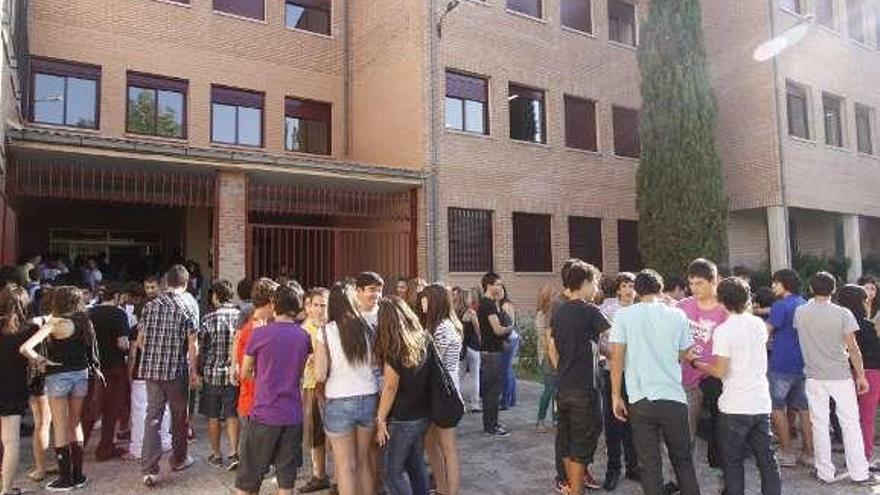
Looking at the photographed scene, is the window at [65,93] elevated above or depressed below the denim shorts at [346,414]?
above

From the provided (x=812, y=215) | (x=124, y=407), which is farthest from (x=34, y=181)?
(x=812, y=215)

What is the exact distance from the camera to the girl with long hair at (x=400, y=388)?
4711 mm

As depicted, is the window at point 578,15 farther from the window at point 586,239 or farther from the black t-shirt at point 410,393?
the black t-shirt at point 410,393

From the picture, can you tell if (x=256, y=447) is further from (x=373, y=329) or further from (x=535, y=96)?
(x=535, y=96)

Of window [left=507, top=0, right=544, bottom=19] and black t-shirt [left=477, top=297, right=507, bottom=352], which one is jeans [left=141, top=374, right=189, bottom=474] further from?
window [left=507, top=0, right=544, bottom=19]

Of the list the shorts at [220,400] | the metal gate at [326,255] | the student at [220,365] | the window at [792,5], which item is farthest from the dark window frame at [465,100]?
the shorts at [220,400]

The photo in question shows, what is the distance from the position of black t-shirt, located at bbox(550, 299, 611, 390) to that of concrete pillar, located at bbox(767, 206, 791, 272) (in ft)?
45.1

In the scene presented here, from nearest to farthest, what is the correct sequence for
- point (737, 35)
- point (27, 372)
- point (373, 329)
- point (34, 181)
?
point (373, 329)
point (27, 372)
point (34, 181)
point (737, 35)

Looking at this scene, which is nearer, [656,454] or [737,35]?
[656,454]

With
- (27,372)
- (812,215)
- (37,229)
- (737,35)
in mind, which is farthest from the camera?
(812,215)

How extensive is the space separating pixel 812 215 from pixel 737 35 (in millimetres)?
6079

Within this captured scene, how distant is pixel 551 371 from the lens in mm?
7680

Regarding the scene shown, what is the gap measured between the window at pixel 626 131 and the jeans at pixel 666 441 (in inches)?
573

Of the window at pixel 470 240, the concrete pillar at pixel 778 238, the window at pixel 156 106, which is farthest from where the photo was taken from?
the concrete pillar at pixel 778 238
